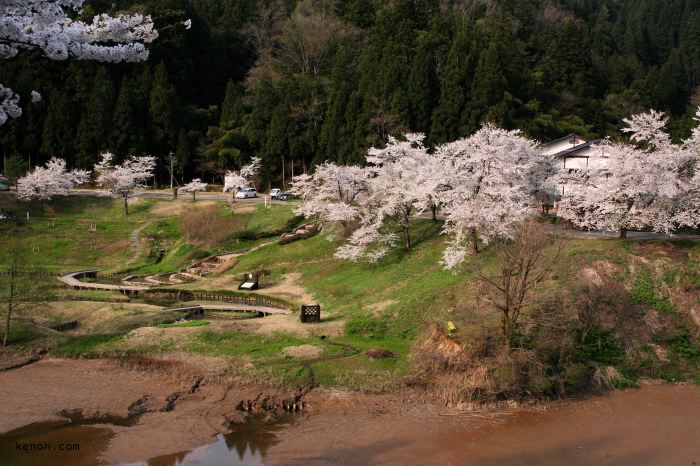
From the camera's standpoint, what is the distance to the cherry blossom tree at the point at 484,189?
3180 centimetres

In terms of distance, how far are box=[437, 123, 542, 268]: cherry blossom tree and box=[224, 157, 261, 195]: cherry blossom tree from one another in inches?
994

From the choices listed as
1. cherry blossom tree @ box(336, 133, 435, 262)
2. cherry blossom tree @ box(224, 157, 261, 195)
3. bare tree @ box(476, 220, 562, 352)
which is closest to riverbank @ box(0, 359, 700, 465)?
bare tree @ box(476, 220, 562, 352)

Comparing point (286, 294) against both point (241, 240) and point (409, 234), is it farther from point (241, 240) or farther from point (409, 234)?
point (241, 240)

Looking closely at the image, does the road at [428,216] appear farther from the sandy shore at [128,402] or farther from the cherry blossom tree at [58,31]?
the cherry blossom tree at [58,31]

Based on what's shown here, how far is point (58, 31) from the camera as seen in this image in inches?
361

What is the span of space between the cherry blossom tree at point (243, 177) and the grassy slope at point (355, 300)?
35.3ft

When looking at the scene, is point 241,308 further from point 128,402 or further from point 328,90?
point 328,90

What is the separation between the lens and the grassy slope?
2425 cm

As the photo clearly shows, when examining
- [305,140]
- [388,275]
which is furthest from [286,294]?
[305,140]

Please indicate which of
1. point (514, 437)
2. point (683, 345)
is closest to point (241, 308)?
point (514, 437)

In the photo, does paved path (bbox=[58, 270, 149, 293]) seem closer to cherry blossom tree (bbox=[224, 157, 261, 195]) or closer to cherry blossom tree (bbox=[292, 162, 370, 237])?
cherry blossom tree (bbox=[292, 162, 370, 237])

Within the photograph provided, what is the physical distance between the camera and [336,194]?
4241 cm

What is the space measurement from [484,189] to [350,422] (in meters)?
17.4

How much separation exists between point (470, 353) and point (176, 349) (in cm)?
1231
